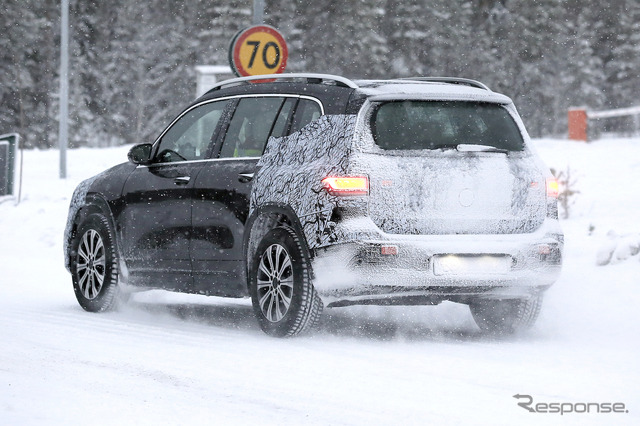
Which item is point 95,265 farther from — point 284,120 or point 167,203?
point 284,120

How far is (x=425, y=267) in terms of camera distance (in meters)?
7.66

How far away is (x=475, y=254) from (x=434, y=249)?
0.95ft

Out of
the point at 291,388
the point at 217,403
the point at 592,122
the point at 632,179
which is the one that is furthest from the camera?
the point at 592,122

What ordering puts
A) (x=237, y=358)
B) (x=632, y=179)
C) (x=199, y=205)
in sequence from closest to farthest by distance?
(x=237, y=358) → (x=199, y=205) → (x=632, y=179)

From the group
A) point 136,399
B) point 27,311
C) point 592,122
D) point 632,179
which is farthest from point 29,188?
point 592,122

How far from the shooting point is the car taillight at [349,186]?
7637 mm

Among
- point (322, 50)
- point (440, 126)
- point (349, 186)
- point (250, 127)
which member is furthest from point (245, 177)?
point (322, 50)

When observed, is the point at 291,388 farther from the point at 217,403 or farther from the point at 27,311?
the point at 27,311

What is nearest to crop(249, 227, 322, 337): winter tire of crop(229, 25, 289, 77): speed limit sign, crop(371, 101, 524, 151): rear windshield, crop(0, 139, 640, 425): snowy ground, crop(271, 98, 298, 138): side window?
crop(0, 139, 640, 425): snowy ground

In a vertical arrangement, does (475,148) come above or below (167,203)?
above

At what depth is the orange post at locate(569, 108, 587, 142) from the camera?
3281 centimetres

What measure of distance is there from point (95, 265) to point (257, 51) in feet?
17.4

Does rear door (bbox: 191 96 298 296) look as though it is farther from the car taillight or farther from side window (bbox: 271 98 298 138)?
the car taillight

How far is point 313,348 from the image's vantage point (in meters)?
7.71
